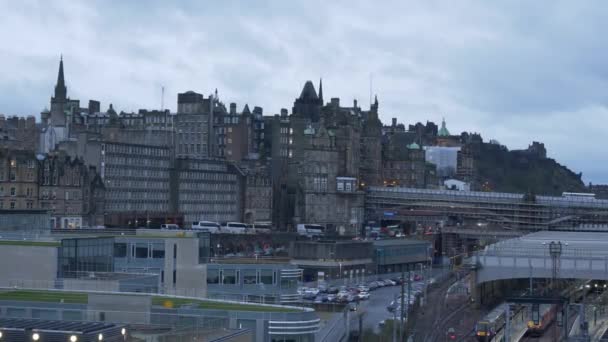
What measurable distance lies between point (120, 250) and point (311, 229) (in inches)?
2463

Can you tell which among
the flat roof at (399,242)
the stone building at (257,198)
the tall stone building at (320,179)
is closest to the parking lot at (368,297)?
the flat roof at (399,242)

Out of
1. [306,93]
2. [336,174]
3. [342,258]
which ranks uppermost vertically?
[306,93]

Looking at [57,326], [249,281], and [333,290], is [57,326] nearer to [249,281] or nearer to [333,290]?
[249,281]

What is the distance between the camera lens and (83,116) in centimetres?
11294

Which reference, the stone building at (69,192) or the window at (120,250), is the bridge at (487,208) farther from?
the window at (120,250)

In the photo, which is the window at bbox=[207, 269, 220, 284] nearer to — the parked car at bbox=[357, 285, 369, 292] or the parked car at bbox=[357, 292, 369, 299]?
the parked car at bbox=[357, 292, 369, 299]

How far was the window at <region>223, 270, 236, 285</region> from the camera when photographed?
3761 centimetres

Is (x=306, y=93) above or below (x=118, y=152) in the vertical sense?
above

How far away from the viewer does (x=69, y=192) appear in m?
82.1

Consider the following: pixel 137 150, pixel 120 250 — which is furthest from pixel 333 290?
pixel 120 250

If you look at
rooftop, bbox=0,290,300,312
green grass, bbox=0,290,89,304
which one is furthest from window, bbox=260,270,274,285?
green grass, bbox=0,290,89,304

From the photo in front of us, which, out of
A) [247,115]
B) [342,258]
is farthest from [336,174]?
[342,258]

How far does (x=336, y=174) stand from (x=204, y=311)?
81317mm

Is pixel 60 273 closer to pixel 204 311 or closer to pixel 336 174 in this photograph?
pixel 204 311
